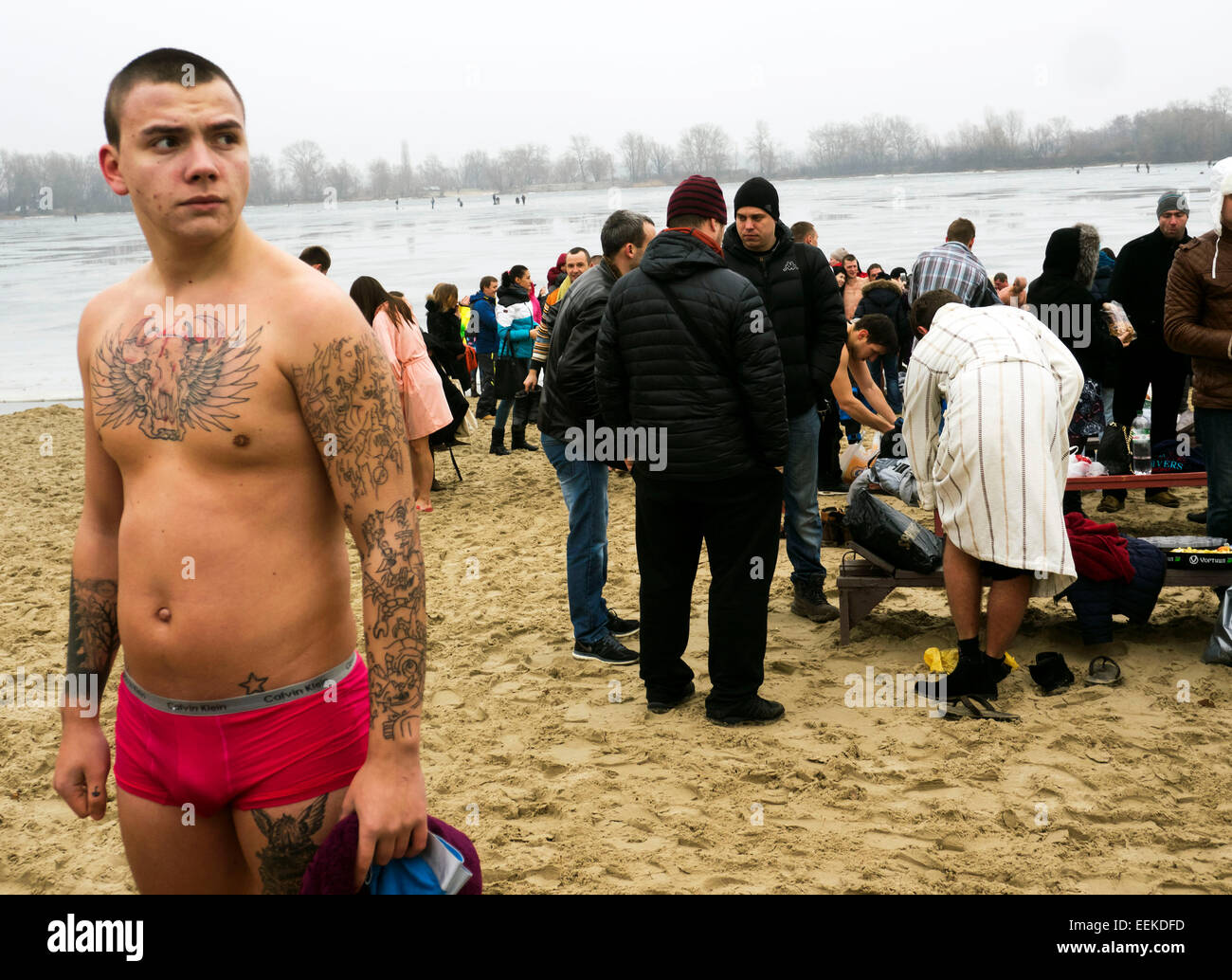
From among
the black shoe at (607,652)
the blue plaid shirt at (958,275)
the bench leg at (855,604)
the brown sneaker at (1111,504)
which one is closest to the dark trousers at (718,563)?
the black shoe at (607,652)

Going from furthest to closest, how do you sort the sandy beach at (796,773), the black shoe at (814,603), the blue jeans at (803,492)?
the black shoe at (814,603) → the blue jeans at (803,492) → the sandy beach at (796,773)

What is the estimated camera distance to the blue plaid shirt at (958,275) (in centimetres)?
674

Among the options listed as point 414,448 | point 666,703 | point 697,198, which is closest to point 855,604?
point 666,703

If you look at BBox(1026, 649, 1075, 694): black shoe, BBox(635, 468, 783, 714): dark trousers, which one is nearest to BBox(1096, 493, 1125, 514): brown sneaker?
BBox(1026, 649, 1075, 694): black shoe

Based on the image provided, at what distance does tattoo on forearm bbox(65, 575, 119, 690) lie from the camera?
7.16ft

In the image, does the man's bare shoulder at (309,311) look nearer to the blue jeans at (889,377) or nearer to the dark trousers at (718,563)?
the dark trousers at (718,563)

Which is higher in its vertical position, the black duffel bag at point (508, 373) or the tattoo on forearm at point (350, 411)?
the tattoo on forearm at point (350, 411)

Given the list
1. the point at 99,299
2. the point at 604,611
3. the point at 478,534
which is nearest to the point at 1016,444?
the point at 604,611

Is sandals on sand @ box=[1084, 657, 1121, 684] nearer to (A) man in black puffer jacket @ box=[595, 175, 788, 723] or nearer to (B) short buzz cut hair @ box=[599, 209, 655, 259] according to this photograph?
(A) man in black puffer jacket @ box=[595, 175, 788, 723]

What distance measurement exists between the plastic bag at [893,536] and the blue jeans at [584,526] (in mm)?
1273

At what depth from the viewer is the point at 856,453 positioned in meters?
7.74

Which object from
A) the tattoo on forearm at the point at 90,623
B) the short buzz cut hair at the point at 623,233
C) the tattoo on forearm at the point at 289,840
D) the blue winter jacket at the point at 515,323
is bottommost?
the tattoo on forearm at the point at 289,840

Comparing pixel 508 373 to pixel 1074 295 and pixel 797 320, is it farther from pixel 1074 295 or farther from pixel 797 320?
pixel 797 320

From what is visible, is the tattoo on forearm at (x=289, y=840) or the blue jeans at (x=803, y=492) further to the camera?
the blue jeans at (x=803, y=492)
